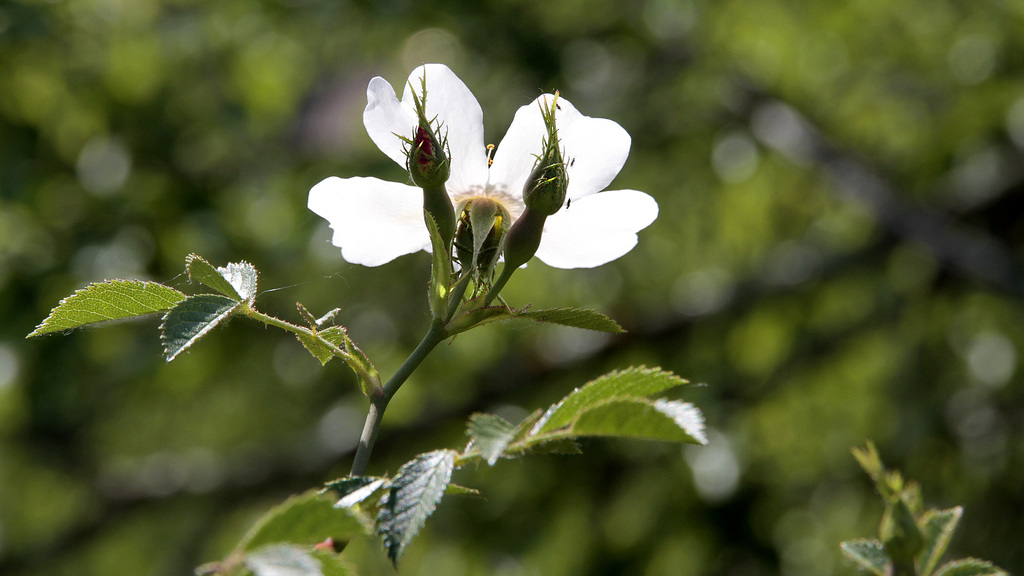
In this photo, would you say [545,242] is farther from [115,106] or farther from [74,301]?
[115,106]

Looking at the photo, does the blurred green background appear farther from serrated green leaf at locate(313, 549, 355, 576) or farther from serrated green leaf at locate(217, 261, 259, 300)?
serrated green leaf at locate(313, 549, 355, 576)

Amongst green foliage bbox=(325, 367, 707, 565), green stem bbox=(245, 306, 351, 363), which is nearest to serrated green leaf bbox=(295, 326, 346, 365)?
green stem bbox=(245, 306, 351, 363)

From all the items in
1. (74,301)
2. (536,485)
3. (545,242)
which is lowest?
(74,301)

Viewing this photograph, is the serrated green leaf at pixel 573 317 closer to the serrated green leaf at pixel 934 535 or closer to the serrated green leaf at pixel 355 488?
the serrated green leaf at pixel 355 488

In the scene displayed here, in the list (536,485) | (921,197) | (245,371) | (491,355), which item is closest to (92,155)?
(245,371)

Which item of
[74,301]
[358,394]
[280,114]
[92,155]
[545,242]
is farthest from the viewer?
[358,394]

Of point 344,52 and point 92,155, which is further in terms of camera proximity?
point 344,52

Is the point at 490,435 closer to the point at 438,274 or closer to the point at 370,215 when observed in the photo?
the point at 438,274

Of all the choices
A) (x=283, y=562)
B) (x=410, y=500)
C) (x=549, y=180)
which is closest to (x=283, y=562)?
(x=283, y=562)

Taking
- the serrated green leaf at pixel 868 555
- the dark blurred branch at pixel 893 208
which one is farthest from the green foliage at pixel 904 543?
the dark blurred branch at pixel 893 208
